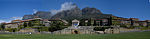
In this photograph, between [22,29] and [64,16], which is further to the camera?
[64,16]

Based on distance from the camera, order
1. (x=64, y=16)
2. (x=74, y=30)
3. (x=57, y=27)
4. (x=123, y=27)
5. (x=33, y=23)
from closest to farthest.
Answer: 1. (x=74, y=30)
2. (x=57, y=27)
3. (x=123, y=27)
4. (x=33, y=23)
5. (x=64, y=16)

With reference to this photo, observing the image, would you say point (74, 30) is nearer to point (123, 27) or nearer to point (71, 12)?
point (123, 27)

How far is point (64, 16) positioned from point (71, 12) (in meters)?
6.71

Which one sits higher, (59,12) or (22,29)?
(59,12)

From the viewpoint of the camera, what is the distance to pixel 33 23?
63375mm

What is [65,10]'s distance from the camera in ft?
436

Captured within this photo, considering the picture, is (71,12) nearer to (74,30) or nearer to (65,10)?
(65,10)

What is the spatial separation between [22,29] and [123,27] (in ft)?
107

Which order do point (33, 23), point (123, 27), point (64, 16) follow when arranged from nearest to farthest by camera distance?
point (123, 27)
point (33, 23)
point (64, 16)

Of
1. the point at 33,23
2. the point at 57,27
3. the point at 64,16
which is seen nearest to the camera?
the point at 57,27

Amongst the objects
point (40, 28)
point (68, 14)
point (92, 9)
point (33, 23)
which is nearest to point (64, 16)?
point (68, 14)

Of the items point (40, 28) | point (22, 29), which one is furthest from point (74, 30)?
point (22, 29)

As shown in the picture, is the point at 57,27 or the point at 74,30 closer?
the point at 74,30

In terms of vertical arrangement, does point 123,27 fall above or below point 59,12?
below
